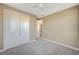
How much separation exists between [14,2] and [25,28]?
0.70 meters

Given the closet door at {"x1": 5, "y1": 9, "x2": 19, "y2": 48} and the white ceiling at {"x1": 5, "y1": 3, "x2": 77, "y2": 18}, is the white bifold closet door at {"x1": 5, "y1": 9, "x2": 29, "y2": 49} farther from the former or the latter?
→ the white ceiling at {"x1": 5, "y1": 3, "x2": 77, "y2": 18}

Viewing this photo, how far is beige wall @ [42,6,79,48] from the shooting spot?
229cm

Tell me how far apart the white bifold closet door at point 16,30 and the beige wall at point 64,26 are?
50cm

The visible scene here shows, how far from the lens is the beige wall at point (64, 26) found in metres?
2.29

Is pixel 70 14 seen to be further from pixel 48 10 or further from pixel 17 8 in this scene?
pixel 17 8

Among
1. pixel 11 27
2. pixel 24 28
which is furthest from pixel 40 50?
pixel 11 27

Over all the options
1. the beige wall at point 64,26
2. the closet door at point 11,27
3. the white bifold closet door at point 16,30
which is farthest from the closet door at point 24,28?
the beige wall at point 64,26

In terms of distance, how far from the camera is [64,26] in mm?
2324

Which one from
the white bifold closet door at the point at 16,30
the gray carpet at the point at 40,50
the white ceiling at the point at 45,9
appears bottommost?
the gray carpet at the point at 40,50

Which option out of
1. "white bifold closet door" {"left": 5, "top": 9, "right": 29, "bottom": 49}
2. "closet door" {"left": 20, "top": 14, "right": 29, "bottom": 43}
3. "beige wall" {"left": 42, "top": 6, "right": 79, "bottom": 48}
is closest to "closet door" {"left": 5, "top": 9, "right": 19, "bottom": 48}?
"white bifold closet door" {"left": 5, "top": 9, "right": 29, "bottom": 49}

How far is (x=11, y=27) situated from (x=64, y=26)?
1425 mm

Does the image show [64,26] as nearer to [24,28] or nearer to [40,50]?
[40,50]

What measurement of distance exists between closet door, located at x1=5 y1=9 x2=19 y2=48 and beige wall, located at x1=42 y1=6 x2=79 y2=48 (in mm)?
742

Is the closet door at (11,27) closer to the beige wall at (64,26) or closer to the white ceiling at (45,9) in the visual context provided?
the white ceiling at (45,9)
